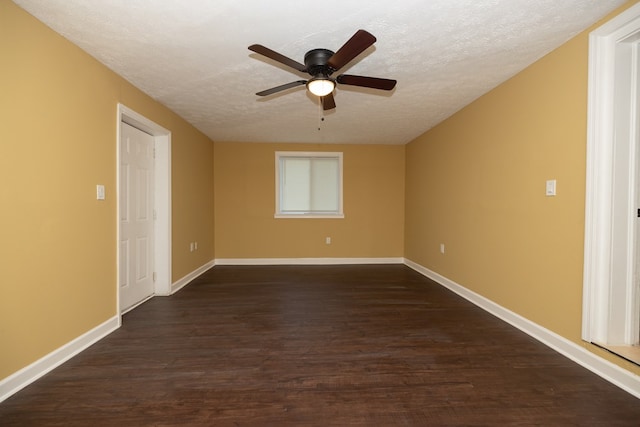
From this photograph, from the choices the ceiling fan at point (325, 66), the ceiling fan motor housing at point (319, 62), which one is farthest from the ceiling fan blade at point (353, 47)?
the ceiling fan motor housing at point (319, 62)

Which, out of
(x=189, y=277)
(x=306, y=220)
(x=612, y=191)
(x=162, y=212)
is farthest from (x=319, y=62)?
(x=306, y=220)

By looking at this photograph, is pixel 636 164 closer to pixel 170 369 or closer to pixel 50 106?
pixel 170 369

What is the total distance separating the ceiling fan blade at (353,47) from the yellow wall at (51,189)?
6.23 feet

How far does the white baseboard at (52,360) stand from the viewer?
170cm

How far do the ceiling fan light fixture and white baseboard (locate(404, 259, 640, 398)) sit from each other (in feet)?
8.39

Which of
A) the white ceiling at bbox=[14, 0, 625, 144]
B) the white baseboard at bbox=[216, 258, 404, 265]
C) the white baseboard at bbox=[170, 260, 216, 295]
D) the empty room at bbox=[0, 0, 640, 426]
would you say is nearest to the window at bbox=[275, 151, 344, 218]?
the white baseboard at bbox=[216, 258, 404, 265]

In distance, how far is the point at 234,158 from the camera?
5559 mm

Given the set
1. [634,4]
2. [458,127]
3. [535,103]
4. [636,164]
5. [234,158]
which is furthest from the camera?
[234,158]

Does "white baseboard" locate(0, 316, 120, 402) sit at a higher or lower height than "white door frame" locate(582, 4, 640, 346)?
lower

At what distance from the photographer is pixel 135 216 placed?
10.6ft

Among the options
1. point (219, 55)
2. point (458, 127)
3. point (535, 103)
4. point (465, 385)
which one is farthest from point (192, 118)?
point (465, 385)

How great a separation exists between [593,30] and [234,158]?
499 cm

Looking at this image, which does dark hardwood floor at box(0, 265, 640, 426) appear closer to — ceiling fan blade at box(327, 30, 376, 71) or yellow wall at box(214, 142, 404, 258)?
ceiling fan blade at box(327, 30, 376, 71)

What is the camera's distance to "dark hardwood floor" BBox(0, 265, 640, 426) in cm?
155
